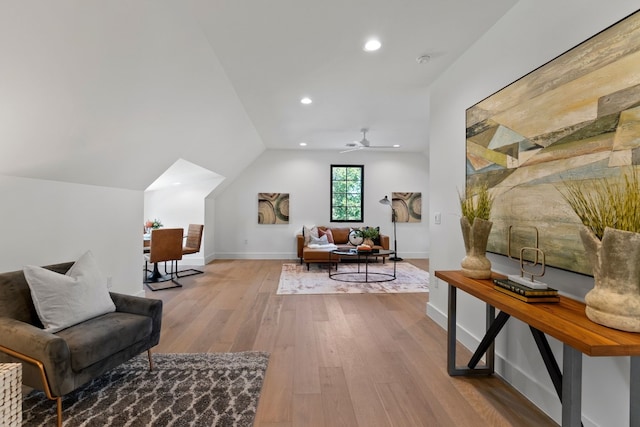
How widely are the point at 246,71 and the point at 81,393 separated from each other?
9.78 ft

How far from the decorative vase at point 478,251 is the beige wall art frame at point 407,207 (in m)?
5.50

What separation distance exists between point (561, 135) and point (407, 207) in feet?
19.5

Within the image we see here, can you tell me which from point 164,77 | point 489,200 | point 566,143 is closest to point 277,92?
point 164,77

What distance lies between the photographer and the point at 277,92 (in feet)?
11.9

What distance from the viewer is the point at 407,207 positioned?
748cm

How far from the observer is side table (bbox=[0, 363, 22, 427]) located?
1.16 metres

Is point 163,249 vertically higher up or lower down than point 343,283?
higher up

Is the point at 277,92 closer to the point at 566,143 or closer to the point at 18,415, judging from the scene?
the point at 566,143

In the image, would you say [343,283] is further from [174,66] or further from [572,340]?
[572,340]

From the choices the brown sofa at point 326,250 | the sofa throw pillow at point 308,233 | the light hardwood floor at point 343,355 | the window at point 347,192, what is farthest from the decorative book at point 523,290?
the window at point 347,192

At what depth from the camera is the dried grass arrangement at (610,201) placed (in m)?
1.08

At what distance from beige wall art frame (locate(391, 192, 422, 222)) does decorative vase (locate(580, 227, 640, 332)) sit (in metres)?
6.35

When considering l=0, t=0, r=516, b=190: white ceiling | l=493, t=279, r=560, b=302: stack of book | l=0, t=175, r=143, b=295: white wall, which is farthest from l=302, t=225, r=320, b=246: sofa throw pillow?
l=493, t=279, r=560, b=302: stack of book

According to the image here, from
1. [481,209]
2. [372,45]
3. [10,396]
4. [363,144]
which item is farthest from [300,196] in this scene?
[10,396]
